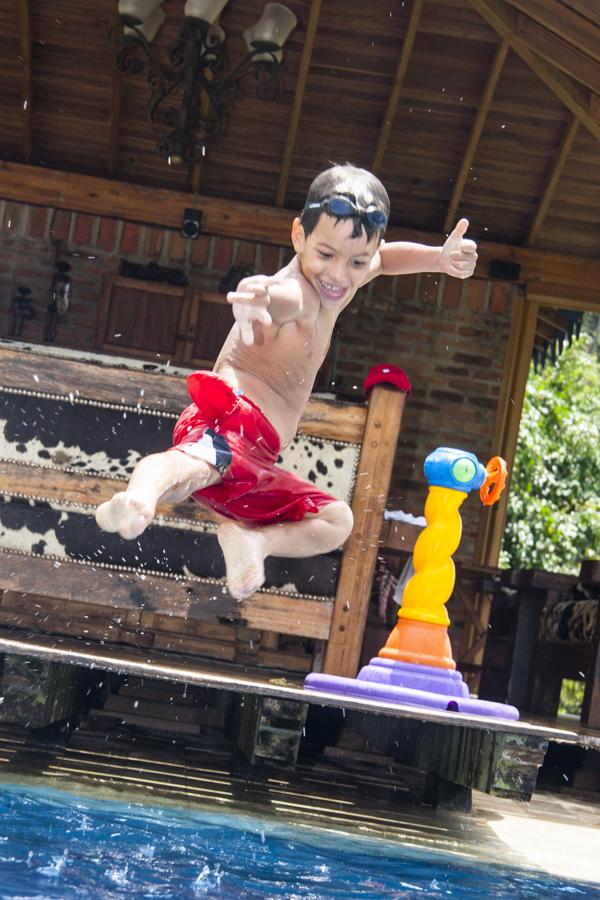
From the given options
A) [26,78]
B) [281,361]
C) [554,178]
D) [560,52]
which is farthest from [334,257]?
[26,78]

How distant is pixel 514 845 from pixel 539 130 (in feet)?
18.5

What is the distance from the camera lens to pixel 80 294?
908cm

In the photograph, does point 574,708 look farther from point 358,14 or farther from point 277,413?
point 277,413

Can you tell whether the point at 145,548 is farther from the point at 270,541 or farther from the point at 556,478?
the point at 556,478

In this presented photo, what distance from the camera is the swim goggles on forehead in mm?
3967

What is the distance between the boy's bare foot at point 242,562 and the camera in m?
3.86

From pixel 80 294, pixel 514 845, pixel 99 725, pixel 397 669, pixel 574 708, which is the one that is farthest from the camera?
pixel 574 708

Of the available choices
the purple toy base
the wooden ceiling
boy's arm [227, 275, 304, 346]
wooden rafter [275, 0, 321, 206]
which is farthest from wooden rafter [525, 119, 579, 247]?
the purple toy base

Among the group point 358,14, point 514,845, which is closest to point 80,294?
point 358,14

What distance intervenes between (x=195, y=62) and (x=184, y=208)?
4.92ft

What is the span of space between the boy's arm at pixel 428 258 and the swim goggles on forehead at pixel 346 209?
347 mm

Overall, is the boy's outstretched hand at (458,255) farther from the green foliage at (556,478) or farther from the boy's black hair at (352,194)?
the green foliage at (556,478)

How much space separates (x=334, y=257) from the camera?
405 centimetres

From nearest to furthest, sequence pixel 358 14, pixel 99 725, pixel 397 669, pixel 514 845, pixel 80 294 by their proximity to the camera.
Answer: pixel 514 845 → pixel 397 669 → pixel 99 725 → pixel 358 14 → pixel 80 294
